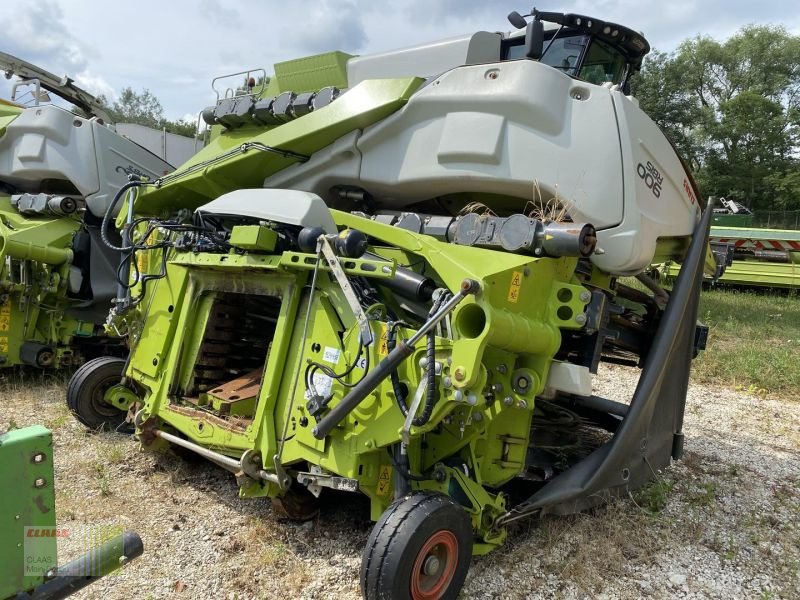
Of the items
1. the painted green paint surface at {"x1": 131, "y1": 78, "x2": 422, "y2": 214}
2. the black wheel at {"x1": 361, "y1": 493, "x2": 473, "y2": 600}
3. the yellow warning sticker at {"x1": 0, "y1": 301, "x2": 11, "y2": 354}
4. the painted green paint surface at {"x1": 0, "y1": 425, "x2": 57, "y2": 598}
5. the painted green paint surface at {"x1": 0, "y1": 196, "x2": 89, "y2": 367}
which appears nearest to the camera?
the painted green paint surface at {"x1": 0, "y1": 425, "x2": 57, "y2": 598}

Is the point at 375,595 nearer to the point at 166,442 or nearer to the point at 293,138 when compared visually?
the point at 166,442

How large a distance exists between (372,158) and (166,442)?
2.08m

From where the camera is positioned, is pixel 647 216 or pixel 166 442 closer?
pixel 647 216

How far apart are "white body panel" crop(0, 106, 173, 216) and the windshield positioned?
3.82 m

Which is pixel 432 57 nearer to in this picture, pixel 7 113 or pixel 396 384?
pixel 396 384

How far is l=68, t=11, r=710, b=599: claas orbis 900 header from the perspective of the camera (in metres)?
2.72

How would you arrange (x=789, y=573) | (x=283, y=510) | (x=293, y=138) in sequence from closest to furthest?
(x=789, y=573), (x=283, y=510), (x=293, y=138)

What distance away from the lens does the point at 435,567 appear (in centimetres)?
255

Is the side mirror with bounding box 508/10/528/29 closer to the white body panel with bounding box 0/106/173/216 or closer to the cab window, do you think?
the cab window

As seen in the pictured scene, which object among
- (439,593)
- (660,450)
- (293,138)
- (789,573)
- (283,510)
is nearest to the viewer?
(439,593)

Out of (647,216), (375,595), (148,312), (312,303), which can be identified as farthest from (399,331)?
(148,312)

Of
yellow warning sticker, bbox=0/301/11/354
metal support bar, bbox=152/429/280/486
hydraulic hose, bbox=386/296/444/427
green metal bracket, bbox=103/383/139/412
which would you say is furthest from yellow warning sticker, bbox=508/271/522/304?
yellow warning sticker, bbox=0/301/11/354

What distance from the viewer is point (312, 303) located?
3148 mm

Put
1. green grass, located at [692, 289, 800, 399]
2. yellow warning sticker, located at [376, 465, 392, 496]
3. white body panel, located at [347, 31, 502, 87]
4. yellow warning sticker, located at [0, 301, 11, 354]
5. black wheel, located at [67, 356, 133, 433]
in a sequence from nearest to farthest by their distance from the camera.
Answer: yellow warning sticker, located at [376, 465, 392, 496] < white body panel, located at [347, 31, 502, 87] < black wheel, located at [67, 356, 133, 433] < yellow warning sticker, located at [0, 301, 11, 354] < green grass, located at [692, 289, 800, 399]
